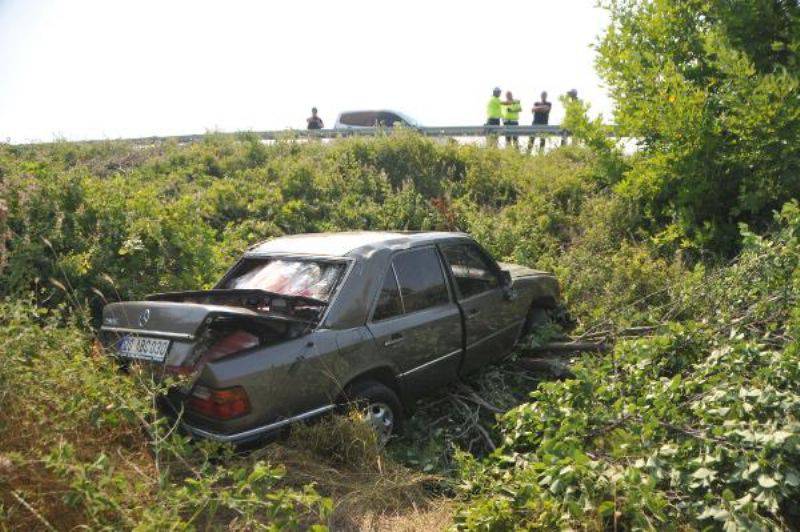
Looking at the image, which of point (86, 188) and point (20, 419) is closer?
point (20, 419)

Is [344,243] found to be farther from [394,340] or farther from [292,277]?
[394,340]

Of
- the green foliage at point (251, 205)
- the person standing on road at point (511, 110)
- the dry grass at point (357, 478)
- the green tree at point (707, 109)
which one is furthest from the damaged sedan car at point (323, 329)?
the person standing on road at point (511, 110)

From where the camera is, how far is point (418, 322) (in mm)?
4559

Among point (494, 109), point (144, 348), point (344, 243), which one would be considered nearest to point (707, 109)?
point (344, 243)

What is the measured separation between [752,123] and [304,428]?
6.95m

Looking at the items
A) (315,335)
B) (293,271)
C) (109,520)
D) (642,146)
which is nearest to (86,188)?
(293,271)

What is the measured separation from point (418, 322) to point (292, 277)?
1089mm

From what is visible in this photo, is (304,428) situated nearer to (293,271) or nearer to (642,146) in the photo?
(293,271)

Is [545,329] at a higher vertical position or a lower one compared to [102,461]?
lower

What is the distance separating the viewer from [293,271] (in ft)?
14.6

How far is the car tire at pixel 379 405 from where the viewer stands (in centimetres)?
399

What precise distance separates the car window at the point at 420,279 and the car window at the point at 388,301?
0.07 m

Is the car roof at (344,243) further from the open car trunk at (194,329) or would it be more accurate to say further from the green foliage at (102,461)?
the green foliage at (102,461)

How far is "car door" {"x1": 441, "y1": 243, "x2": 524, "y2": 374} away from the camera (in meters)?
5.12
